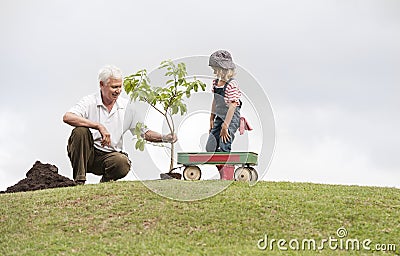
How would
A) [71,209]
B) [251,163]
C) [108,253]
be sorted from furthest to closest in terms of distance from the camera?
[251,163] < [71,209] < [108,253]

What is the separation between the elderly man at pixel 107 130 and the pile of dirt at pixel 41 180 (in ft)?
2.29

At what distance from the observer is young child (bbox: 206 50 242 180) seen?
11227 mm

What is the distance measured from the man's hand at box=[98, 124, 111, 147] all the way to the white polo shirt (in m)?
0.57

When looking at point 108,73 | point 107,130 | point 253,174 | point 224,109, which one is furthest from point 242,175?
point 108,73

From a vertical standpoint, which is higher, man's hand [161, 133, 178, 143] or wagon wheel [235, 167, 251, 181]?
man's hand [161, 133, 178, 143]

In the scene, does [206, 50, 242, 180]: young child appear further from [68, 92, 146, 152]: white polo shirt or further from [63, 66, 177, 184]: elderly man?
[68, 92, 146, 152]: white polo shirt

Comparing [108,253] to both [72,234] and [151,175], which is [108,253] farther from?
[151,175]

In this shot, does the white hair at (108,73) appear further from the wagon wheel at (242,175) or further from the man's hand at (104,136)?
the wagon wheel at (242,175)

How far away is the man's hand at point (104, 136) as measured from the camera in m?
11.3

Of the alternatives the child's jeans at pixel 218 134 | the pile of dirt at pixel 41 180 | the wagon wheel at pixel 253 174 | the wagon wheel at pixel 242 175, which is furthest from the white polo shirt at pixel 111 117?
the wagon wheel at pixel 253 174

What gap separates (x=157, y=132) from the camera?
11.6 metres

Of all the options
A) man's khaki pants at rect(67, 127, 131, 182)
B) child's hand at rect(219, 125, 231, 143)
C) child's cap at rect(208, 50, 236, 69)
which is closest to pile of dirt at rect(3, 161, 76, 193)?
man's khaki pants at rect(67, 127, 131, 182)

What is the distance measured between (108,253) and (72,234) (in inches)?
39.0

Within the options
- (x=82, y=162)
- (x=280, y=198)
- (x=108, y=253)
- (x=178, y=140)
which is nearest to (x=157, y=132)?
(x=178, y=140)
